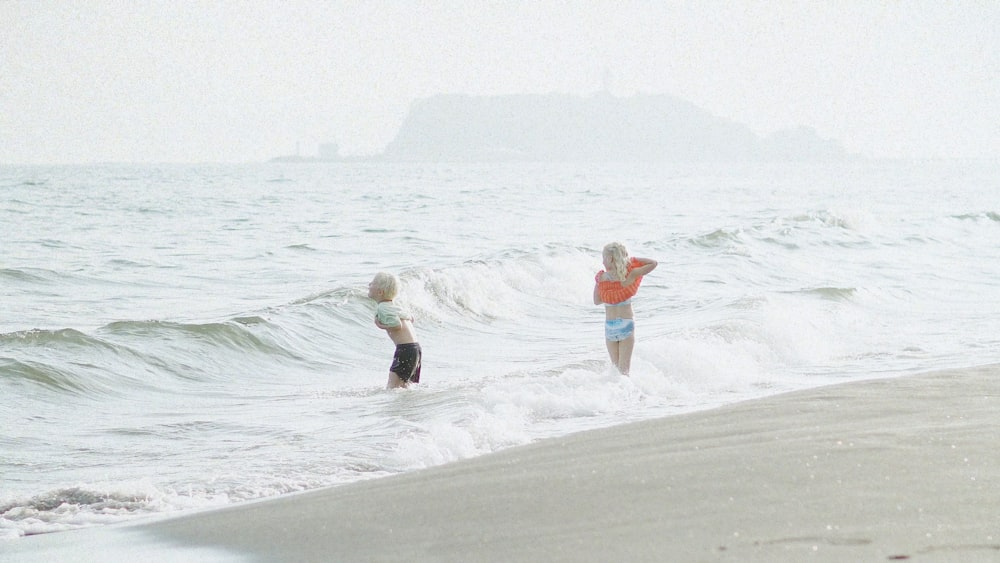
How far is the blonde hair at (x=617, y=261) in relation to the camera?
8648mm

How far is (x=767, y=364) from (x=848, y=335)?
2240 mm

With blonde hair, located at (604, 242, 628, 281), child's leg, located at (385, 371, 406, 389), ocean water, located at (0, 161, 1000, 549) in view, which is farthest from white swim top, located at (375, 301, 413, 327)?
blonde hair, located at (604, 242, 628, 281)

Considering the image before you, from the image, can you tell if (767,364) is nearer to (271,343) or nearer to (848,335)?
(848,335)

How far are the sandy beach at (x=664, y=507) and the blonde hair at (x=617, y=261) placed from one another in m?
3.19

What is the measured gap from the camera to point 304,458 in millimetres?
6418

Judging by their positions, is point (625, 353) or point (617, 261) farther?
point (625, 353)

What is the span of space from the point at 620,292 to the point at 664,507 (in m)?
5.00

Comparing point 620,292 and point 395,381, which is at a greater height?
point 620,292

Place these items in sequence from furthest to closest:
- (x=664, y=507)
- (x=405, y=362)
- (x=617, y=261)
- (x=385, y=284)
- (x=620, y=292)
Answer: (x=405, y=362)
(x=385, y=284)
(x=620, y=292)
(x=617, y=261)
(x=664, y=507)

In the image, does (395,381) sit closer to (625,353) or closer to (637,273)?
(625,353)

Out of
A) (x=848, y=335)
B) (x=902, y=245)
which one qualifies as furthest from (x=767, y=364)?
(x=902, y=245)

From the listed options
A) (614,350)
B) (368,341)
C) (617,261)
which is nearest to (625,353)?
(614,350)

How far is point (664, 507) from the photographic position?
3.83 meters

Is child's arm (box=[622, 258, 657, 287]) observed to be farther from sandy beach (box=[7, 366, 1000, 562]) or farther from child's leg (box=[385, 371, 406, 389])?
sandy beach (box=[7, 366, 1000, 562])
